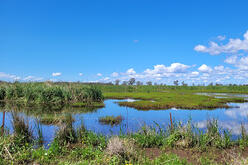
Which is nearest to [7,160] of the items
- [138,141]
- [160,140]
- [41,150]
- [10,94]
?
[41,150]

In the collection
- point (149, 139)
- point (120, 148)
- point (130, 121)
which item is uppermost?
point (120, 148)

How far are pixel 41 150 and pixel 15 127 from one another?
91.4 inches

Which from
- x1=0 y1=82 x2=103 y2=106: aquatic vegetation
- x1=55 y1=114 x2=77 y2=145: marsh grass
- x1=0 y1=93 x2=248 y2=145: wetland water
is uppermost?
x1=0 y1=82 x2=103 y2=106: aquatic vegetation

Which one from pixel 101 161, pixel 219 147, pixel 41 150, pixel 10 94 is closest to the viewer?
pixel 101 161

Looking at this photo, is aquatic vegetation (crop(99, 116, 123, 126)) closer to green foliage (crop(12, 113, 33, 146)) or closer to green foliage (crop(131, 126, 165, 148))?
green foliage (crop(131, 126, 165, 148))

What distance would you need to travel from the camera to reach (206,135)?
27.4 ft

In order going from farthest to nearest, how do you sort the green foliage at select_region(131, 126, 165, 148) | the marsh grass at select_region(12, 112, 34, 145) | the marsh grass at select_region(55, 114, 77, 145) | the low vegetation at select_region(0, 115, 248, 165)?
the marsh grass at select_region(12, 112, 34, 145) → the marsh grass at select_region(55, 114, 77, 145) → the green foliage at select_region(131, 126, 165, 148) → the low vegetation at select_region(0, 115, 248, 165)

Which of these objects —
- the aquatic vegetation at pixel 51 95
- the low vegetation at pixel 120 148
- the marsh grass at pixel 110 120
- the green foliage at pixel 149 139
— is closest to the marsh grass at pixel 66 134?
the low vegetation at pixel 120 148

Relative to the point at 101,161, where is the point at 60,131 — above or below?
above

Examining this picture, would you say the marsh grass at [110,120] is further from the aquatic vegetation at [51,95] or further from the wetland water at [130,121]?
the aquatic vegetation at [51,95]

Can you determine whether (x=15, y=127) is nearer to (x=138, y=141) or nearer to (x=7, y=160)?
(x=7, y=160)

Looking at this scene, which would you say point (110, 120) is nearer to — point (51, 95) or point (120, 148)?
point (120, 148)

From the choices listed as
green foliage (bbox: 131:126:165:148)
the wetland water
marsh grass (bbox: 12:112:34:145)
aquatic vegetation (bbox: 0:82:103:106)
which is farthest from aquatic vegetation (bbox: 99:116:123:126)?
aquatic vegetation (bbox: 0:82:103:106)

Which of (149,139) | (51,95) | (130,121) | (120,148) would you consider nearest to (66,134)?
(120,148)
